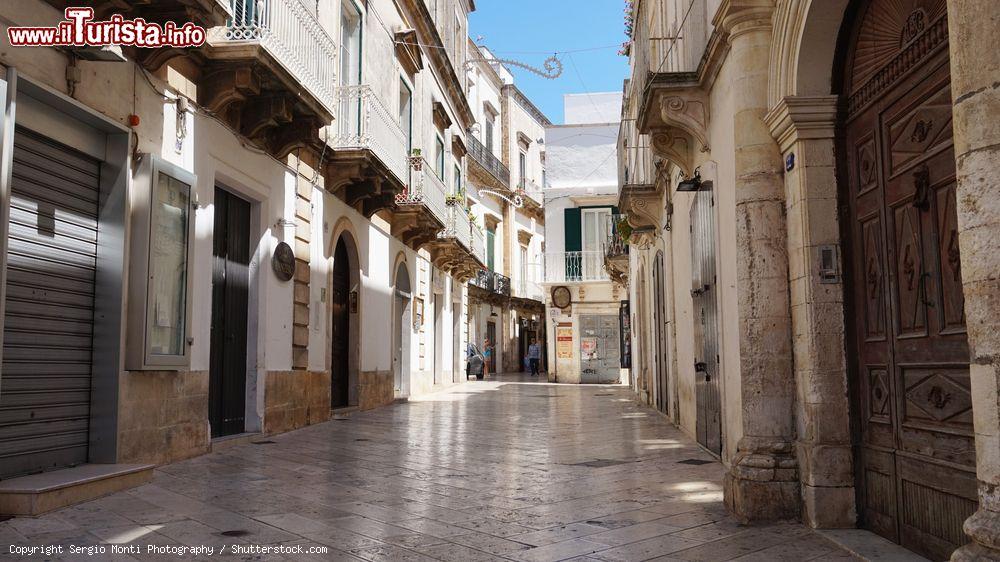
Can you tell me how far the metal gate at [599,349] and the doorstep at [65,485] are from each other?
75.3 feet

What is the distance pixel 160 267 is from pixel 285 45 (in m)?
3.31

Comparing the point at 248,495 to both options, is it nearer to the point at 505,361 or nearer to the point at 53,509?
the point at 53,509

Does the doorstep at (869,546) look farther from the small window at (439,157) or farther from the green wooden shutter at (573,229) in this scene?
the green wooden shutter at (573,229)

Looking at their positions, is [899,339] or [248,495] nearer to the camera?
[899,339]

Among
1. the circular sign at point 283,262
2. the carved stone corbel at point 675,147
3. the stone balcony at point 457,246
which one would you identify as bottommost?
the circular sign at point 283,262

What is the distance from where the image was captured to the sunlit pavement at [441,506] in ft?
14.4

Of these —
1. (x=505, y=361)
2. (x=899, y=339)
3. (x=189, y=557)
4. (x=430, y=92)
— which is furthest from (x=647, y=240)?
(x=505, y=361)

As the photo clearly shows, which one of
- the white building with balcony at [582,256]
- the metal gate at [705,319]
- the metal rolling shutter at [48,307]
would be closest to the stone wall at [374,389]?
the metal gate at [705,319]

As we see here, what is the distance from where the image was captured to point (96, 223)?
6.75 meters

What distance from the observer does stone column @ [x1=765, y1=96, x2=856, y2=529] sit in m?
4.76

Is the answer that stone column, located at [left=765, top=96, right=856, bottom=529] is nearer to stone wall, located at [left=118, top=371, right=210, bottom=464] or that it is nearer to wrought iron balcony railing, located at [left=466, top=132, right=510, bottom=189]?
stone wall, located at [left=118, top=371, right=210, bottom=464]

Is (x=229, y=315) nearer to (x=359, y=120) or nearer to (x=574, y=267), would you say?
(x=359, y=120)

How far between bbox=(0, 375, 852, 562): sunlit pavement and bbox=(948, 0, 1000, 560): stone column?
159 cm

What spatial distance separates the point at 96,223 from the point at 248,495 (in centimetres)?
269
